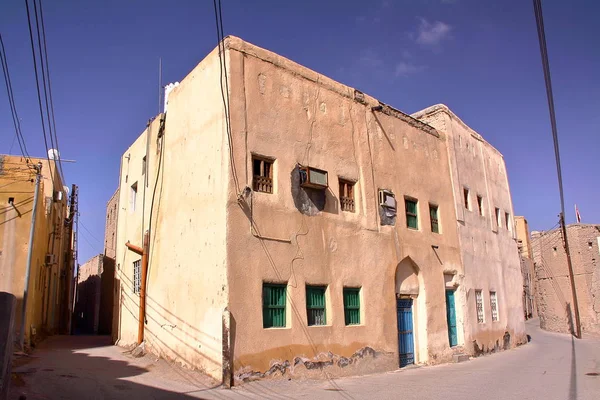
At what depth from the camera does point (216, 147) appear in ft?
36.4

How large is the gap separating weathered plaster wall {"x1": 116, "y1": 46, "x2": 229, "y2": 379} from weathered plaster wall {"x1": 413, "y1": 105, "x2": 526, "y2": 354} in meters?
10.0

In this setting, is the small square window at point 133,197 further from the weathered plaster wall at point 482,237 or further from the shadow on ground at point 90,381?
the weathered plaster wall at point 482,237

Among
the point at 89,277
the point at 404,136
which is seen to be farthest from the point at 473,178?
the point at 89,277

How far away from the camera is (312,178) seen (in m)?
12.0

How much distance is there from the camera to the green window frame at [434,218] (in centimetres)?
1681

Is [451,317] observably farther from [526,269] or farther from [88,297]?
[526,269]

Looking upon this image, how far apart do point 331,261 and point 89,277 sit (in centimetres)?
2436

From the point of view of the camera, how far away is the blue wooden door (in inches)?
645

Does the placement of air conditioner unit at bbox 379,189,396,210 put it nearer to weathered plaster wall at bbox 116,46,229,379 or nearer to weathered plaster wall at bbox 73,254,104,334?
weathered plaster wall at bbox 116,46,229,379

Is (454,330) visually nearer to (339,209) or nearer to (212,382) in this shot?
(339,209)

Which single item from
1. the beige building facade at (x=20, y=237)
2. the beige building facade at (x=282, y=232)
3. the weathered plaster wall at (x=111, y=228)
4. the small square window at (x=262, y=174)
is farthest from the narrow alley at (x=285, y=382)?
the weathered plaster wall at (x=111, y=228)

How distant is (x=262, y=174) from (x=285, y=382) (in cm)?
457

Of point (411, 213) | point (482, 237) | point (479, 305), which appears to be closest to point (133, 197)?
point (411, 213)

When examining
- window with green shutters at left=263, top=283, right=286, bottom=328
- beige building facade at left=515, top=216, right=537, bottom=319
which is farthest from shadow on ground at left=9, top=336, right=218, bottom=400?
beige building facade at left=515, top=216, right=537, bottom=319
